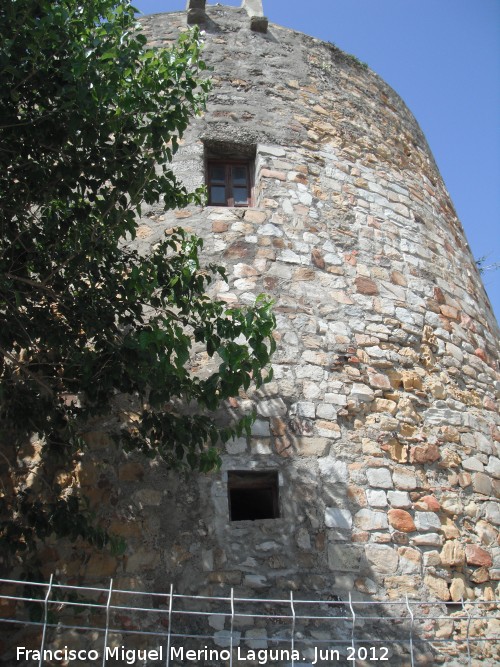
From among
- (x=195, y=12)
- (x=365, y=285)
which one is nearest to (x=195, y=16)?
(x=195, y=12)

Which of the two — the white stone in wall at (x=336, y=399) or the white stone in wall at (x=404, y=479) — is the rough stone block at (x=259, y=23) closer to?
the white stone in wall at (x=336, y=399)

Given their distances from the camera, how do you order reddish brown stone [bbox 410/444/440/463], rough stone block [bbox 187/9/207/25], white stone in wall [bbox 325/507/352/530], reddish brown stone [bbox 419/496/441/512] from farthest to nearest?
rough stone block [bbox 187/9/207/25]
reddish brown stone [bbox 410/444/440/463]
reddish brown stone [bbox 419/496/441/512]
white stone in wall [bbox 325/507/352/530]

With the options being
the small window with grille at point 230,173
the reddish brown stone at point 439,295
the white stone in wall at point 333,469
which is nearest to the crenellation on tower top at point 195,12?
the small window with grille at point 230,173

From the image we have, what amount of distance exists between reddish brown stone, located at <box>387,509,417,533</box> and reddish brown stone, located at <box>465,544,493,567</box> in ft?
1.30

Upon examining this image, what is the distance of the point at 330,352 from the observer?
460 cm

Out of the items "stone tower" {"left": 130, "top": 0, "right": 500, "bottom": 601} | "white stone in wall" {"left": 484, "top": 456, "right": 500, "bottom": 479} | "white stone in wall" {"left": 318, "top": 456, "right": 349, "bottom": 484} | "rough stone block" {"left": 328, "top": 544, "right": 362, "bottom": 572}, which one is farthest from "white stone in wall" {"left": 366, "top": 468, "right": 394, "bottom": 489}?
"white stone in wall" {"left": 484, "top": 456, "right": 500, "bottom": 479}

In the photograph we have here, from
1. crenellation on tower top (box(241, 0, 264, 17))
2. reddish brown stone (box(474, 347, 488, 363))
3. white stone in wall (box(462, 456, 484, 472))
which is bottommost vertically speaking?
white stone in wall (box(462, 456, 484, 472))

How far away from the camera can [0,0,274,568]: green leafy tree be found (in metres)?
3.43

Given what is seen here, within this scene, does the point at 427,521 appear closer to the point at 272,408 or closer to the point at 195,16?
the point at 272,408

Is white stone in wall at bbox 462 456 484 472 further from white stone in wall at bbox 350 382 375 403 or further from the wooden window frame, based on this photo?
the wooden window frame

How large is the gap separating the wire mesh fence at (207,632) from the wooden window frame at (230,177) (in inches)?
107

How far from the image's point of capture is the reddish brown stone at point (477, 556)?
4.30m

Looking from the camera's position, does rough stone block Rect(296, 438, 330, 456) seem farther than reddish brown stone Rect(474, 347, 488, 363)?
No

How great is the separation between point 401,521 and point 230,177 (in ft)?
8.88
